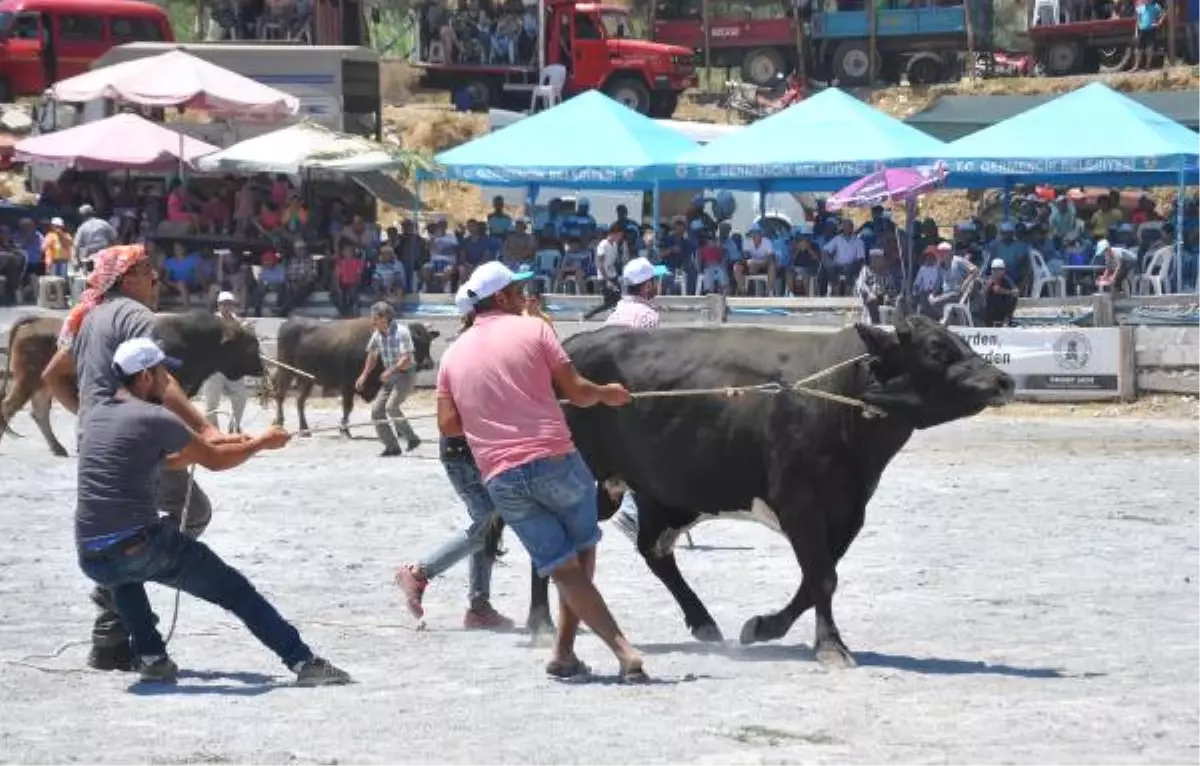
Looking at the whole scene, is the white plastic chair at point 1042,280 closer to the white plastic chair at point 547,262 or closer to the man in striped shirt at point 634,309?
the white plastic chair at point 547,262

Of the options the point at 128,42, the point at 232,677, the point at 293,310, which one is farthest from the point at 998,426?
the point at 128,42

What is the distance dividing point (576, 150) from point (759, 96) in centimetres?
2014

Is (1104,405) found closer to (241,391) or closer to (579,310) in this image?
(579,310)

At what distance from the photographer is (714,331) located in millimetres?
11797

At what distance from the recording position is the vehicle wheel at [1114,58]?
159ft

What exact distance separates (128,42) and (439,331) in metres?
17.7

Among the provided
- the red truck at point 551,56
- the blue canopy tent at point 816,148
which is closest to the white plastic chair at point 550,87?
the red truck at point 551,56

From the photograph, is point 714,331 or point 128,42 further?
point 128,42

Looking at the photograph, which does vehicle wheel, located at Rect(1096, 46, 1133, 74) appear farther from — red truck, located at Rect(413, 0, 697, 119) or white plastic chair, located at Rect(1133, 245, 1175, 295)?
white plastic chair, located at Rect(1133, 245, 1175, 295)

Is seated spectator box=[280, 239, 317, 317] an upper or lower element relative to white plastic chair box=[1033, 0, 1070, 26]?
lower

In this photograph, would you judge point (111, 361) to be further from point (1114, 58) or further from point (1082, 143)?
point (1114, 58)

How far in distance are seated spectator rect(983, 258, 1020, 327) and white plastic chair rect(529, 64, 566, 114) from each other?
19.5 meters

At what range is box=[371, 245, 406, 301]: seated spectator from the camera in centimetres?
3006

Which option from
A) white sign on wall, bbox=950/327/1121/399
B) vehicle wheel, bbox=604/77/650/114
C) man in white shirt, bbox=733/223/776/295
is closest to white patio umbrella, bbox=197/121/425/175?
man in white shirt, bbox=733/223/776/295
